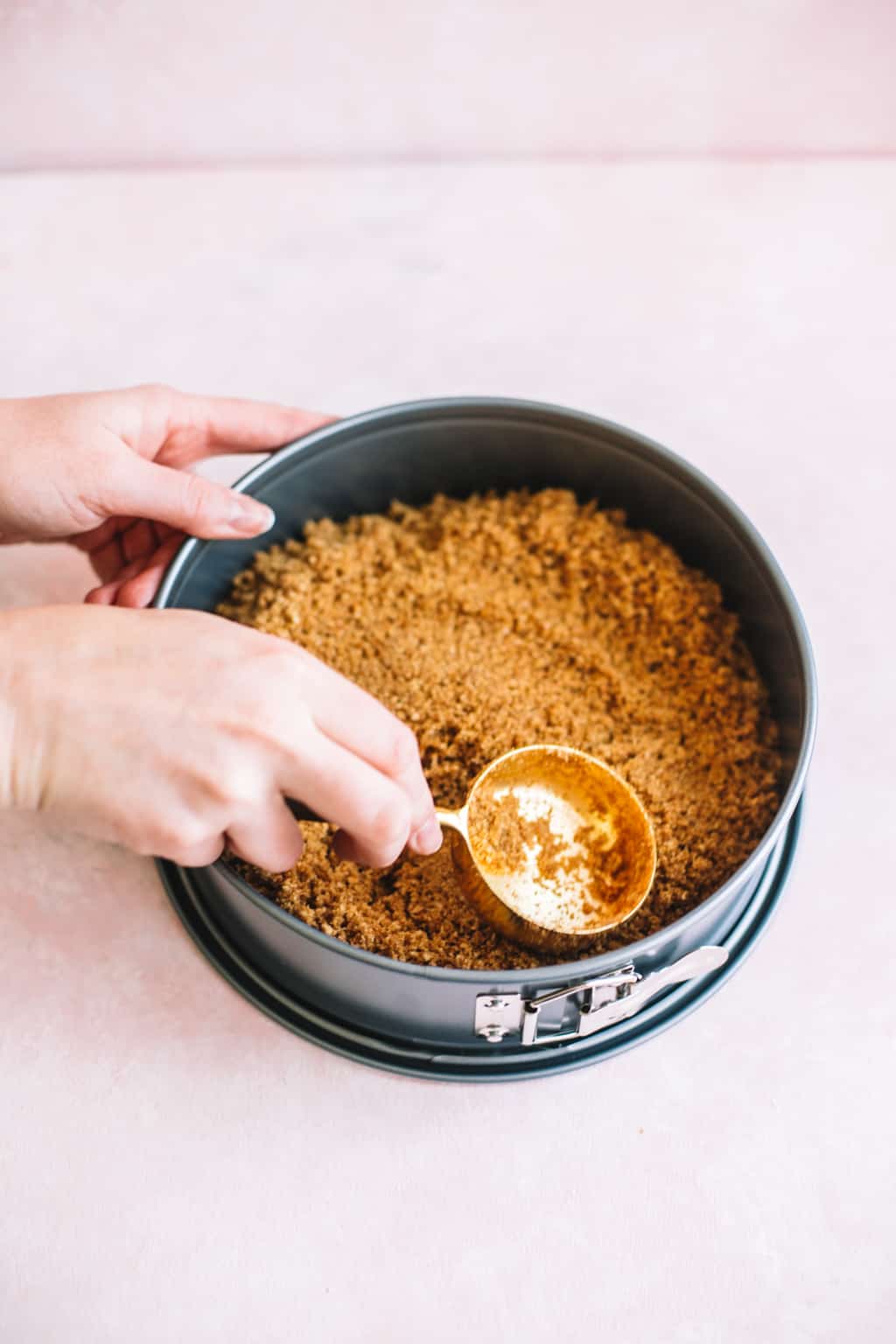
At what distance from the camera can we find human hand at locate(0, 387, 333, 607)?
30.1 inches

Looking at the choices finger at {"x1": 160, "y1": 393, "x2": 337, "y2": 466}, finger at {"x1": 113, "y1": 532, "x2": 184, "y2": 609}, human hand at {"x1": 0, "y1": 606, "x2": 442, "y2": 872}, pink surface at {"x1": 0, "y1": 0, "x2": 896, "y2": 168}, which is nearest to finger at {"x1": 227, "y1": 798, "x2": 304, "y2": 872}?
human hand at {"x1": 0, "y1": 606, "x2": 442, "y2": 872}

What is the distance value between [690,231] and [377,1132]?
953 mm

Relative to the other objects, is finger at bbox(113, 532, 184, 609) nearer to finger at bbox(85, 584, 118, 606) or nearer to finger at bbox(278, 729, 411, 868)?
finger at bbox(85, 584, 118, 606)

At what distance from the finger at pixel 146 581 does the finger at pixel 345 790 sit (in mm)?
258

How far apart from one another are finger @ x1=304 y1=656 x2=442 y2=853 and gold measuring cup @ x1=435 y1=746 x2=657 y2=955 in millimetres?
125

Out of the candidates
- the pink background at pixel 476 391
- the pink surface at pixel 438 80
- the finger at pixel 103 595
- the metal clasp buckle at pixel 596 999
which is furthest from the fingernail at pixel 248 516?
the pink surface at pixel 438 80

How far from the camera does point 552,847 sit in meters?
0.76

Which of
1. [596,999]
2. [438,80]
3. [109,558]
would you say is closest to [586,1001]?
[596,999]

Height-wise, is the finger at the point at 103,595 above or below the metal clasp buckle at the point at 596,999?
above

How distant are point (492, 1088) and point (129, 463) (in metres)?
0.52

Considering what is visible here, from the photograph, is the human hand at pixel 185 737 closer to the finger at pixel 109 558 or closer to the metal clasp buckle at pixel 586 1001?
the metal clasp buckle at pixel 586 1001

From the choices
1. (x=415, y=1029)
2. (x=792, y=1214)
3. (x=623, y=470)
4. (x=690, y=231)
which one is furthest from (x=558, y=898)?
(x=690, y=231)

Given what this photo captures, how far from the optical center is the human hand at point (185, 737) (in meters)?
0.57

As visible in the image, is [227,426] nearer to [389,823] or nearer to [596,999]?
[389,823]
